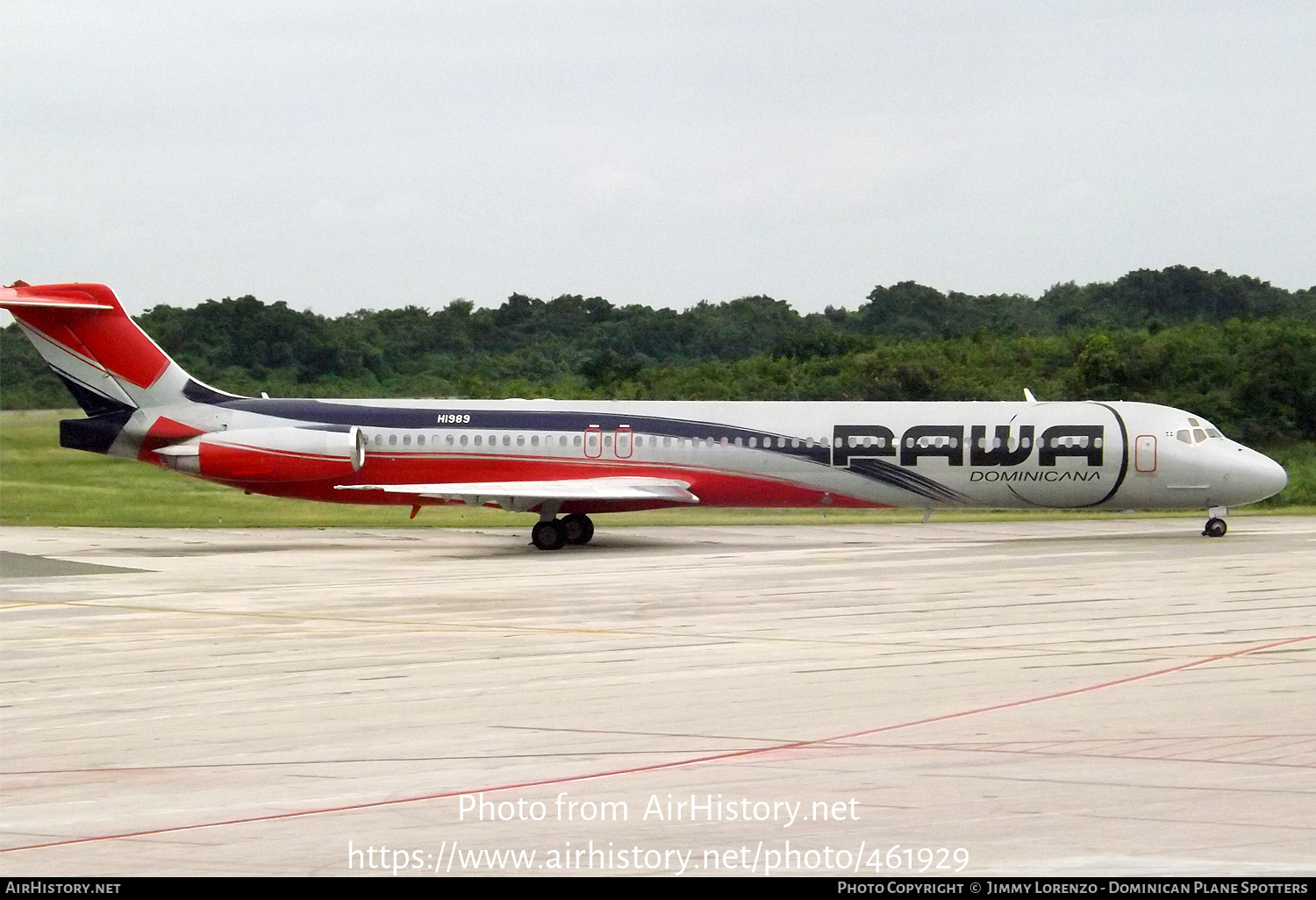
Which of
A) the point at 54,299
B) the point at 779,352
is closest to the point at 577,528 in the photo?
the point at 54,299

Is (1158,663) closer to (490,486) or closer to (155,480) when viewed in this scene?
(490,486)

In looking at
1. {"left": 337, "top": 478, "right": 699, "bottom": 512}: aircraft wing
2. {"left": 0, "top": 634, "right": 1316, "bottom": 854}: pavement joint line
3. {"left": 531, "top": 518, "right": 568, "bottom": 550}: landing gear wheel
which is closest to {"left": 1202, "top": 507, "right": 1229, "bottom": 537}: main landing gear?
{"left": 337, "top": 478, "right": 699, "bottom": 512}: aircraft wing

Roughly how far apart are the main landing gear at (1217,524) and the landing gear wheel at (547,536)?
39.8ft

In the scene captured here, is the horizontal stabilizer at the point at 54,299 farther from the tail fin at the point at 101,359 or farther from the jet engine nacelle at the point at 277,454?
the jet engine nacelle at the point at 277,454

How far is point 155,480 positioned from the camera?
37.1 meters

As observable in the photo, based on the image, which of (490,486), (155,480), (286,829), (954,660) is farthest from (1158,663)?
(155,480)

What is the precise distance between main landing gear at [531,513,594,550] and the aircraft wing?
1.61ft

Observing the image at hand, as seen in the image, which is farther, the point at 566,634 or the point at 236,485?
the point at 236,485

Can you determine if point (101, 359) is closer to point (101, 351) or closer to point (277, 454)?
point (101, 351)

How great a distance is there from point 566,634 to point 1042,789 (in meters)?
7.83

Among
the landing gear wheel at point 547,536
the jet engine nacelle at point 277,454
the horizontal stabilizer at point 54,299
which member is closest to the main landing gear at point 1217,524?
the landing gear wheel at point 547,536

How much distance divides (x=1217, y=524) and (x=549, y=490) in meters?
12.5

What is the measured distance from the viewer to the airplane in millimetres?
27656
